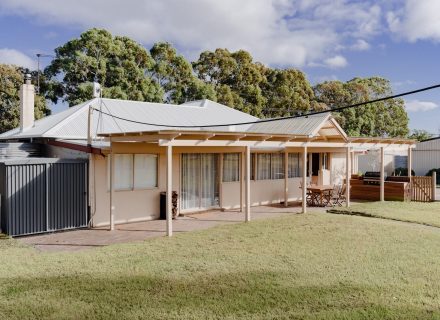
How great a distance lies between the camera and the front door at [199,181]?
14.0 meters

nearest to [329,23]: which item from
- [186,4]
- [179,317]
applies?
[186,4]

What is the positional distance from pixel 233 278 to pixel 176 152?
7115mm

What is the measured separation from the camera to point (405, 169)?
32438 mm

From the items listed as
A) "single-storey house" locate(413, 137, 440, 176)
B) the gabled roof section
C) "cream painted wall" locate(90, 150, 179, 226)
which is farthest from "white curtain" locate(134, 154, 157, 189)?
"single-storey house" locate(413, 137, 440, 176)

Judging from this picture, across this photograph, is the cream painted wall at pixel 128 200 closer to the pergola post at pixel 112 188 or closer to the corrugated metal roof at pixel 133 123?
the pergola post at pixel 112 188

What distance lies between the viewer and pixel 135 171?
12.5m

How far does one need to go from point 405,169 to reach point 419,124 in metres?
24.0

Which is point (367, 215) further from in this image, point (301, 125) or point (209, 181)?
point (209, 181)

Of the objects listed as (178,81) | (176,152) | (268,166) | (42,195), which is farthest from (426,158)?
(42,195)

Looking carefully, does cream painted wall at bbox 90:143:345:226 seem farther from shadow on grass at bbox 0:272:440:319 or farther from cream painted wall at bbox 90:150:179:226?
shadow on grass at bbox 0:272:440:319

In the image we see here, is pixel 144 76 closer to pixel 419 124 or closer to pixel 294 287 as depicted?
pixel 294 287

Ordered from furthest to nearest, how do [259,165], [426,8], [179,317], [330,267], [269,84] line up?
1. [269,84]
2. [259,165]
3. [426,8]
4. [330,267]
5. [179,317]

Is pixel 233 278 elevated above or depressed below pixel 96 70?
below

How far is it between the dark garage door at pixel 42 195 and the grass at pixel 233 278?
1.05m
